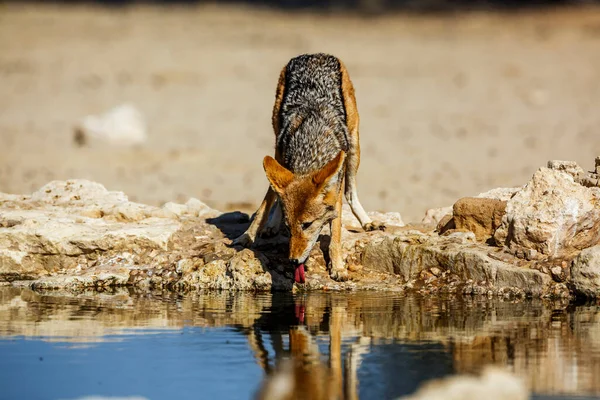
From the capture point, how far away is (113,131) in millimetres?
18406

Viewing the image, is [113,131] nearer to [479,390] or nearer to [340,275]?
[340,275]

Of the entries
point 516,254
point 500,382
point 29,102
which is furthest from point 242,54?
point 500,382

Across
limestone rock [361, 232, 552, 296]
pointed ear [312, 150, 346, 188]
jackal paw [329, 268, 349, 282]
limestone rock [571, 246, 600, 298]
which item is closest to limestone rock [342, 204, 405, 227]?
limestone rock [361, 232, 552, 296]

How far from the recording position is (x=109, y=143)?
1822 cm

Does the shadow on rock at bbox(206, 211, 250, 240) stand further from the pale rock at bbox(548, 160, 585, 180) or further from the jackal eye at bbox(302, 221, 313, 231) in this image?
the pale rock at bbox(548, 160, 585, 180)

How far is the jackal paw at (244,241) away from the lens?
349 inches

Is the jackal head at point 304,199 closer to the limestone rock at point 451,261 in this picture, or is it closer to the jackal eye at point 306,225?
the jackal eye at point 306,225

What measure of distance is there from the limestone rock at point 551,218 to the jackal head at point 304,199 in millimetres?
1532

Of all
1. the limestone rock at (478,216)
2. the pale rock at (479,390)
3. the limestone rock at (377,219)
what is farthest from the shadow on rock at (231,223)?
the pale rock at (479,390)

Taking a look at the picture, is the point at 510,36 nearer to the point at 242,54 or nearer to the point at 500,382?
the point at 242,54

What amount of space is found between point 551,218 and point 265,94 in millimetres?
14975

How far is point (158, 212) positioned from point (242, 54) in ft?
56.6

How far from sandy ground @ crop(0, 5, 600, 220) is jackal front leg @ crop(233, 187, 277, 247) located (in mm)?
3743

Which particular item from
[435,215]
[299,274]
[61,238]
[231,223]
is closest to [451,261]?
[299,274]
